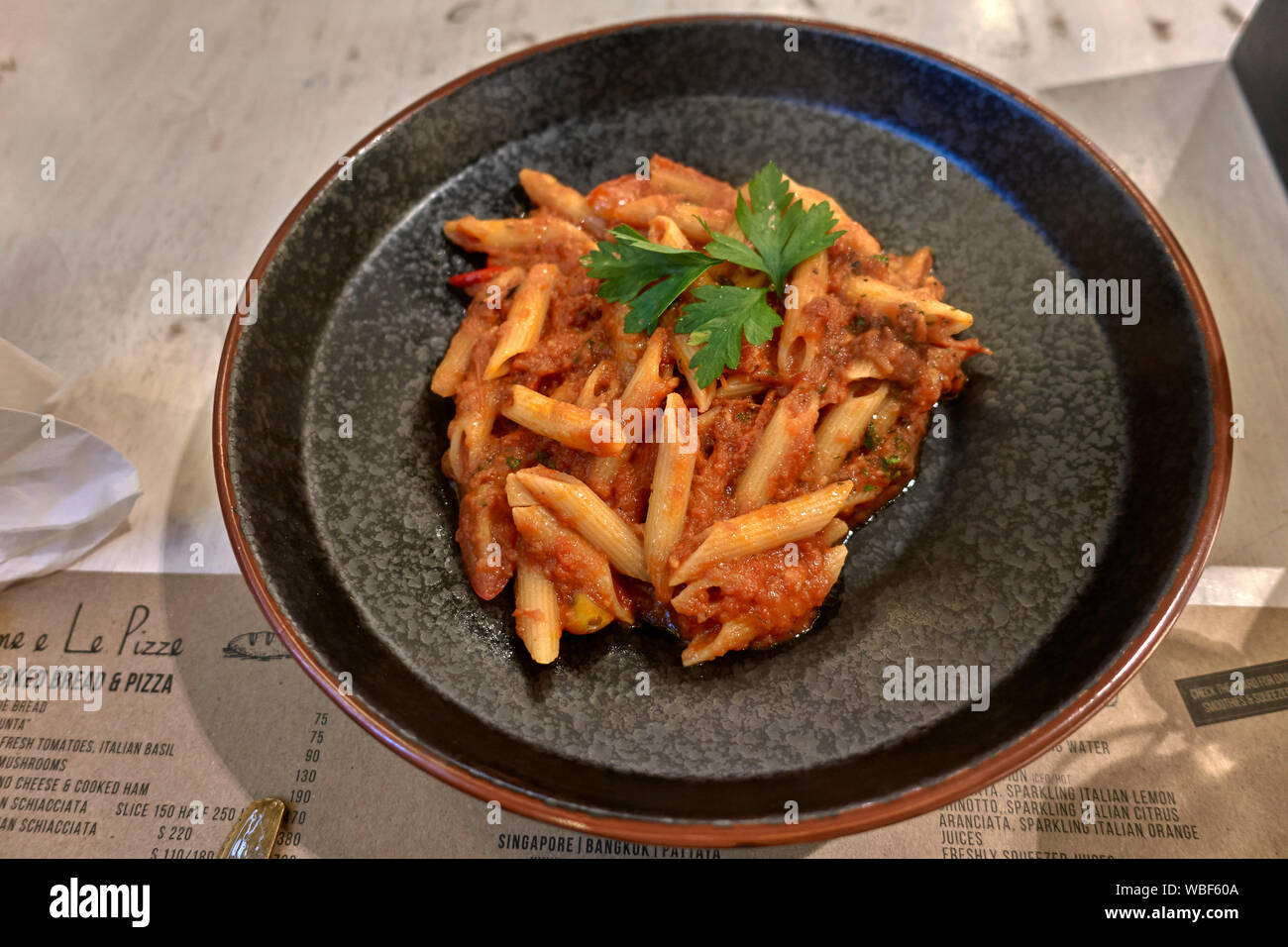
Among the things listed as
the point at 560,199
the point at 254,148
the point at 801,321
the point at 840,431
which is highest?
the point at 254,148

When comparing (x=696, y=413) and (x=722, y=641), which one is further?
(x=696, y=413)

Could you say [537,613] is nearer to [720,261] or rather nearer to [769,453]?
[769,453]

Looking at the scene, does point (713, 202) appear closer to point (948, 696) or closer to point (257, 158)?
point (948, 696)

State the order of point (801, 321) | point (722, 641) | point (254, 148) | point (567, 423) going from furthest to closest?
point (254, 148)
point (801, 321)
point (567, 423)
point (722, 641)

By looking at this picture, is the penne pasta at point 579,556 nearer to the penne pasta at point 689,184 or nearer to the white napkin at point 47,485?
the penne pasta at point 689,184

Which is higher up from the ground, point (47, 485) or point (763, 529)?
point (47, 485)

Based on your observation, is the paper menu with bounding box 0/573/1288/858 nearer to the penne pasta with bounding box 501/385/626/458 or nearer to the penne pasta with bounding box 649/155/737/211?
the penne pasta with bounding box 501/385/626/458

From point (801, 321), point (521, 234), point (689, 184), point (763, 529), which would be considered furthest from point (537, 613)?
point (689, 184)
